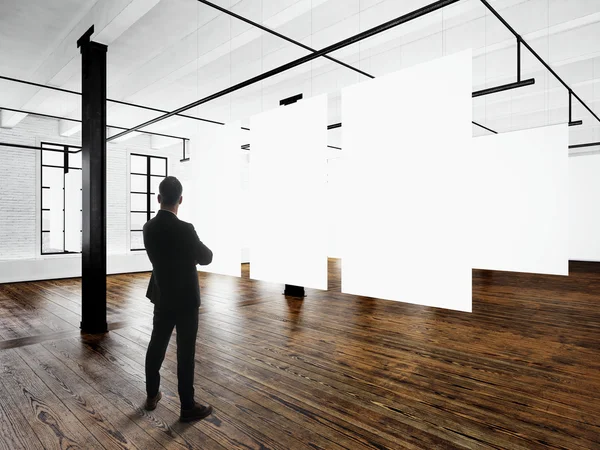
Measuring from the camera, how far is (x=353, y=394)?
3246mm

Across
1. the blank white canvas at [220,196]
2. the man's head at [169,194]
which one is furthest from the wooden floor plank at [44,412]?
the blank white canvas at [220,196]

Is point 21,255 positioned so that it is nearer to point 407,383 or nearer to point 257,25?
point 257,25

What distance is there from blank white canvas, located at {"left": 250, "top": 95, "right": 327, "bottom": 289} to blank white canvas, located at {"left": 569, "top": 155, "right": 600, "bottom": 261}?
38.8ft

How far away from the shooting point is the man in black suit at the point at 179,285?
8.98 ft

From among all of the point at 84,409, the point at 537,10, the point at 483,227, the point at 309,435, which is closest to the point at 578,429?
the point at 309,435

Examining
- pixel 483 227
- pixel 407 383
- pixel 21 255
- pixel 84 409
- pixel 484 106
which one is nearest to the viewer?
pixel 84 409

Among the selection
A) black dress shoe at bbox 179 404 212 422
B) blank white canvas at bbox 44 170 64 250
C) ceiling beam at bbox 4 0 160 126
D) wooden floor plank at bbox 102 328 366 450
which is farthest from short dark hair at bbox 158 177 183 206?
blank white canvas at bbox 44 170 64 250

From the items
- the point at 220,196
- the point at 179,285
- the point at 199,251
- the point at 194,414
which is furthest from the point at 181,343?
the point at 220,196

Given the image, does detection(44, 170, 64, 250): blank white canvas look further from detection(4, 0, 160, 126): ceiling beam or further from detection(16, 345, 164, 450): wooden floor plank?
detection(16, 345, 164, 450): wooden floor plank

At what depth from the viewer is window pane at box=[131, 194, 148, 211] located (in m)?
12.3

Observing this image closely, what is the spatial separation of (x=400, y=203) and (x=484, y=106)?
6561 mm

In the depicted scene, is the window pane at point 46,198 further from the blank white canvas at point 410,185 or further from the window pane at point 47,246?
the blank white canvas at point 410,185

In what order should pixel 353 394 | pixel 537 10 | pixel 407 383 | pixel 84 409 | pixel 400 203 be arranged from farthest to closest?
pixel 537 10 < pixel 400 203 < pixel 407 383 < pixel 353 394 < pixel 84 409

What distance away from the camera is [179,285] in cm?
273
